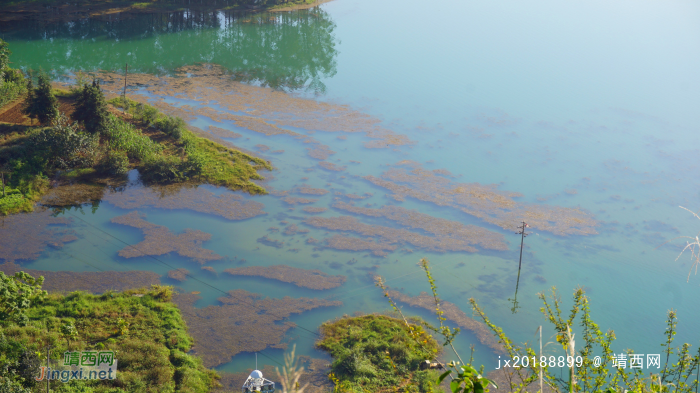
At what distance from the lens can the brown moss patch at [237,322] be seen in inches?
600

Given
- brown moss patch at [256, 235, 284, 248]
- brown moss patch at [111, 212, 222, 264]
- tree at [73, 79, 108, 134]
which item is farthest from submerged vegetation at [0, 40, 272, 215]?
brown moss patch at [256, 235, 284, 248]

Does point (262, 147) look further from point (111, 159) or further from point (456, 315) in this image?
point (456, 315)

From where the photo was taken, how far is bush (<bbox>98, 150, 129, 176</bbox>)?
23.7 metres

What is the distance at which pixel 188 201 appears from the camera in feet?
74.9

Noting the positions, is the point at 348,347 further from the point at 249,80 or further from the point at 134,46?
the point at 134,46

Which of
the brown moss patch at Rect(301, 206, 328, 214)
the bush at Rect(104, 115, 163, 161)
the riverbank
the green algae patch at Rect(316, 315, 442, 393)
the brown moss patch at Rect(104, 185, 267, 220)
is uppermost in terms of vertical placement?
the riverbank

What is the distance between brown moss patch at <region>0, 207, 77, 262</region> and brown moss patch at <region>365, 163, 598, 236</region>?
13324mm

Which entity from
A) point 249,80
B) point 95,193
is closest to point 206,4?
point 249,80

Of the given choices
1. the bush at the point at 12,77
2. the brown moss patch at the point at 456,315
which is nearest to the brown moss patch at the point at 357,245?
the brown moss patch at the point at 456,315

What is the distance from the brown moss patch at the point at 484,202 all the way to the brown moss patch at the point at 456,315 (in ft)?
Result: 20.4

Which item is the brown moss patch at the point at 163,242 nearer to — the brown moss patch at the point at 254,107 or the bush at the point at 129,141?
A: the bush at the point at 129,141

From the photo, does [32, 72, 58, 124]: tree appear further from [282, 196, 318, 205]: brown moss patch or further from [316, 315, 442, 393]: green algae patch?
[316, 315, 442, 393]: green algae patch

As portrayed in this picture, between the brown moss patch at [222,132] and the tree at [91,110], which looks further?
the brown moss patch at [222,132]

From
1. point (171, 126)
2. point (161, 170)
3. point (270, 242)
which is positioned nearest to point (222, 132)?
point (171, 126)
